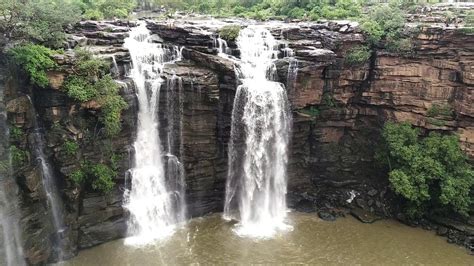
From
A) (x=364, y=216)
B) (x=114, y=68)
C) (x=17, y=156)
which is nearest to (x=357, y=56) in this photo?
(x=364, y=216)

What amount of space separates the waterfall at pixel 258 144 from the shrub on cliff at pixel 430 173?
7269 millimetres

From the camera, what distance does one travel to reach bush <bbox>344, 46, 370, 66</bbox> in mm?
27256

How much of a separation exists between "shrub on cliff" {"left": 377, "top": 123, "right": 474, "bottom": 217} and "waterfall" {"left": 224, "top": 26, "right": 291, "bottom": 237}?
7269mm

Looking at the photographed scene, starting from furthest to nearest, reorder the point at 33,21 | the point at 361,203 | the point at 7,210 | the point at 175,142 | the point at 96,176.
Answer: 1. the point at 361,203
2. the point at 175,142
3. the point at 96,176
4. the point at 33,21
5. the point at 7,210

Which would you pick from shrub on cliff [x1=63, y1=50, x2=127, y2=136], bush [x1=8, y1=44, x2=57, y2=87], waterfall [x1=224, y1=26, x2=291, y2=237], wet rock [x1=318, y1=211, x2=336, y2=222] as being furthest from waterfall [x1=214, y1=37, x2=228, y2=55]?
wet rock [x1=318, y1=211, x2=336, y2=222]

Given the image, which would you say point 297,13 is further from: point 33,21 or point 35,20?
point 33,21

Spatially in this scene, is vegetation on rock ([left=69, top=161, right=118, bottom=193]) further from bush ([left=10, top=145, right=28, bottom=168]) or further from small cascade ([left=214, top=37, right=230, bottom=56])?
small cascade ([left=214, top=37, right=230, bottom=56])

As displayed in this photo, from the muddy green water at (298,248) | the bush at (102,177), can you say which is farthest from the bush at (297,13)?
the bush at (102,177)

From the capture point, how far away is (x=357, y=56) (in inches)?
1073

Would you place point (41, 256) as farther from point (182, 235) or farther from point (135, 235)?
point (182, 235)

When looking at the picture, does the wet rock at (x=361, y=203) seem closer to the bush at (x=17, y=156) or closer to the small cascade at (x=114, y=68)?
the small cascade at (x=114, y=68)

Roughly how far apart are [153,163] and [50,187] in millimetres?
6037

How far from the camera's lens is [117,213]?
23.8 meters

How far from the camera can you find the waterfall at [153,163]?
24.2 meters
